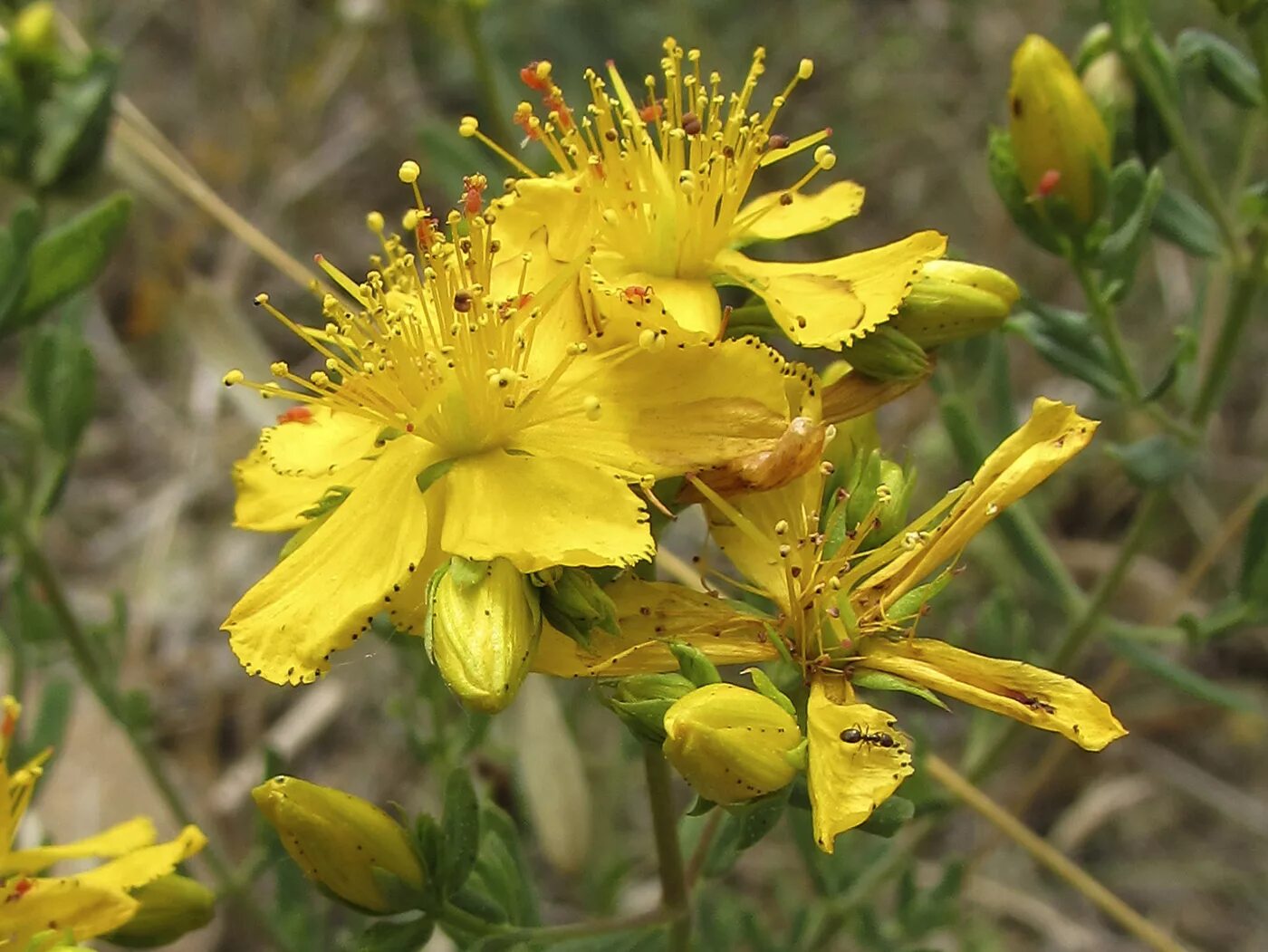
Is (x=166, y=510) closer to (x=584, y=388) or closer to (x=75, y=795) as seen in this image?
(x=75, y=795)

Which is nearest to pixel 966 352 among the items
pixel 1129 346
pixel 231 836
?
pixel 1129 346

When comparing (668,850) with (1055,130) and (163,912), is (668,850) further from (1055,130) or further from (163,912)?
(1055,130)

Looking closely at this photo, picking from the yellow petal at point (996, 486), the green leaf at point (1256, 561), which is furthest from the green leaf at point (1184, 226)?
the yellow petal at point (996, 486)

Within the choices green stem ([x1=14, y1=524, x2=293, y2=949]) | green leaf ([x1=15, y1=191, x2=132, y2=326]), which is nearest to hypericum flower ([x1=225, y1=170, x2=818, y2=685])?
green leaf ([x1=15, y1=191, x2=132, y2=326])

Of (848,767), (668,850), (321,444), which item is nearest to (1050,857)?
(668,850)

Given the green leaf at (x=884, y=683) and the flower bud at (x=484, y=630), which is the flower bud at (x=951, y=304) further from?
the flower bud at (x=484, y=630)

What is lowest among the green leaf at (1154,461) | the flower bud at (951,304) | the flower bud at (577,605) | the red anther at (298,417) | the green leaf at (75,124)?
the green leaf at (1154,461)
